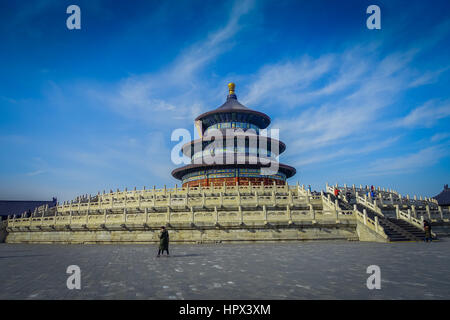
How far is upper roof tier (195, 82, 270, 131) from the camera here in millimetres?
45844

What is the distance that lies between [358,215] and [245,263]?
1345 cm

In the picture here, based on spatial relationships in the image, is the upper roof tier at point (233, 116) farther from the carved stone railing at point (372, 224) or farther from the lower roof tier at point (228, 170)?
the carved stone railing at point (372, 224)

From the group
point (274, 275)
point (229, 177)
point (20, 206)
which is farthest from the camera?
point (20, 206)

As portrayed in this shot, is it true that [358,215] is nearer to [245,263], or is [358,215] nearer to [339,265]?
[339,265]

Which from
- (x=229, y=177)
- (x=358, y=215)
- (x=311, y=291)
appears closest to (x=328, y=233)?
(x=358, y=215)

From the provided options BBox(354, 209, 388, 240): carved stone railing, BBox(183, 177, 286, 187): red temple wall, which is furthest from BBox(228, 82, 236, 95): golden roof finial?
BBox(354, 209, 388, 240): carved stone railing

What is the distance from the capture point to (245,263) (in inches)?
413

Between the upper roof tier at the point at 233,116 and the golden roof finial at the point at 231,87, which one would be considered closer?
the upper roof tier at the point at 233,116

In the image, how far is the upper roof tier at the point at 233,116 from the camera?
45844 mm

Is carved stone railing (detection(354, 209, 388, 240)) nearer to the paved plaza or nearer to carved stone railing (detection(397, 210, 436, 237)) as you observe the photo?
carved stone railing (detection(397, 210, 436, 237))

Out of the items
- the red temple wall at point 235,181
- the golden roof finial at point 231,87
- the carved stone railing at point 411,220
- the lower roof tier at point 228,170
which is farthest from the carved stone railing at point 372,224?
the golden roof finial at point 231,87

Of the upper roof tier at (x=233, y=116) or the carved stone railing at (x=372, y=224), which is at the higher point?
the upper roof tier at (x=233, y=116)

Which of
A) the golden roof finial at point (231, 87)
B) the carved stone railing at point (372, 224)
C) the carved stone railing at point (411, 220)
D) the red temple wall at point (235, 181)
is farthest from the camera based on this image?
the golden roof finial at point (231, 87)

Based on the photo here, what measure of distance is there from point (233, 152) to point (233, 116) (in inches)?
334
